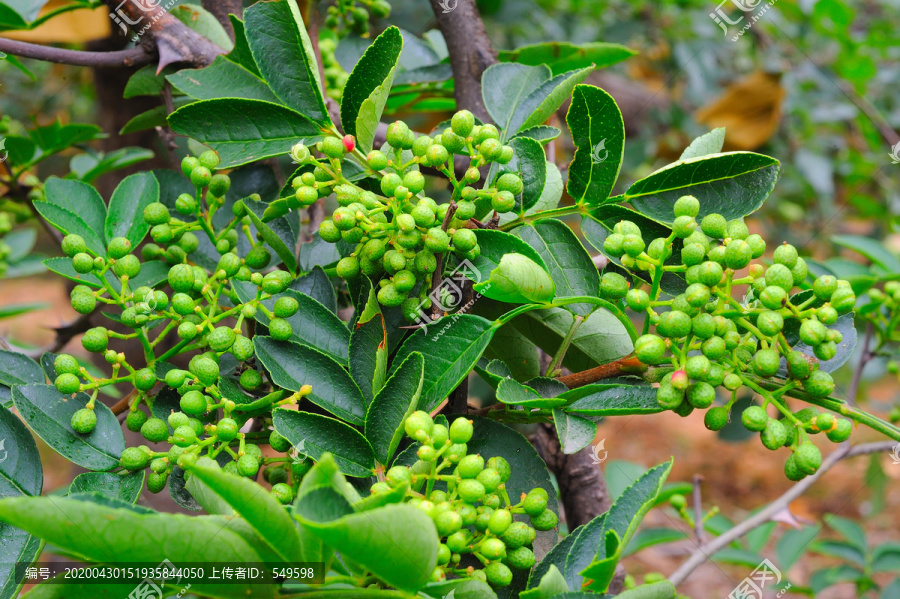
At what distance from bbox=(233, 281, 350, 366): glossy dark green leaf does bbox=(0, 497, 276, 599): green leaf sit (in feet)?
1.03

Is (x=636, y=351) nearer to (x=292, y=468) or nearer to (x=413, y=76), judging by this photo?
(x=292, y=468)

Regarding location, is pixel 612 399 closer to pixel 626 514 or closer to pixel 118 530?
pixel 626 514

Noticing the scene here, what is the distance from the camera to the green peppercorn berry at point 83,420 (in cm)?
85

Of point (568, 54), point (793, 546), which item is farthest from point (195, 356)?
point (793, 546)

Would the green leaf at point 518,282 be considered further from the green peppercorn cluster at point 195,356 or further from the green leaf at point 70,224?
the green leaf at point 70,224

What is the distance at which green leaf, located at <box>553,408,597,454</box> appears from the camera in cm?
76

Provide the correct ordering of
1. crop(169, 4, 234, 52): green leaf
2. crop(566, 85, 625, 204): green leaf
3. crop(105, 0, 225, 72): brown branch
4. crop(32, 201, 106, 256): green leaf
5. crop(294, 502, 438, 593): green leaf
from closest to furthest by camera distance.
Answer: crop(294, 502, 438, 593): green leaf < crop(566, 85, 625, 204): green leaf < crop(32, 201, 106, 256): green leaf < crop(105, 0, 225, 72): brown branch < crop(169, 4, 234, 52): green leaf

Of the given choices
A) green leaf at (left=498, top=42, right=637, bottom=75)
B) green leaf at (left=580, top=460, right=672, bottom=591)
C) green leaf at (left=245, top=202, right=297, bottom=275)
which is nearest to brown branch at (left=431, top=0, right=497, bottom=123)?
green leaf at (left=498, top=42, right=637, bottom=75)

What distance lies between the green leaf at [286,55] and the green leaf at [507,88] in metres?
0.27

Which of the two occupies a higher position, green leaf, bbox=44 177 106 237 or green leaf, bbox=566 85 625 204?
green leaf, bbox=566 85 625 204

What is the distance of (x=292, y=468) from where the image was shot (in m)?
0.78

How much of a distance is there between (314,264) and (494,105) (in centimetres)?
38

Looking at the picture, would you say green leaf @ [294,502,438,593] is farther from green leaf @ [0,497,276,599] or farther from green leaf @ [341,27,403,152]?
green leaf @ [341,27,403,152]

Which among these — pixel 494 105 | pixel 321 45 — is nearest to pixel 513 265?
pixel 494 105
